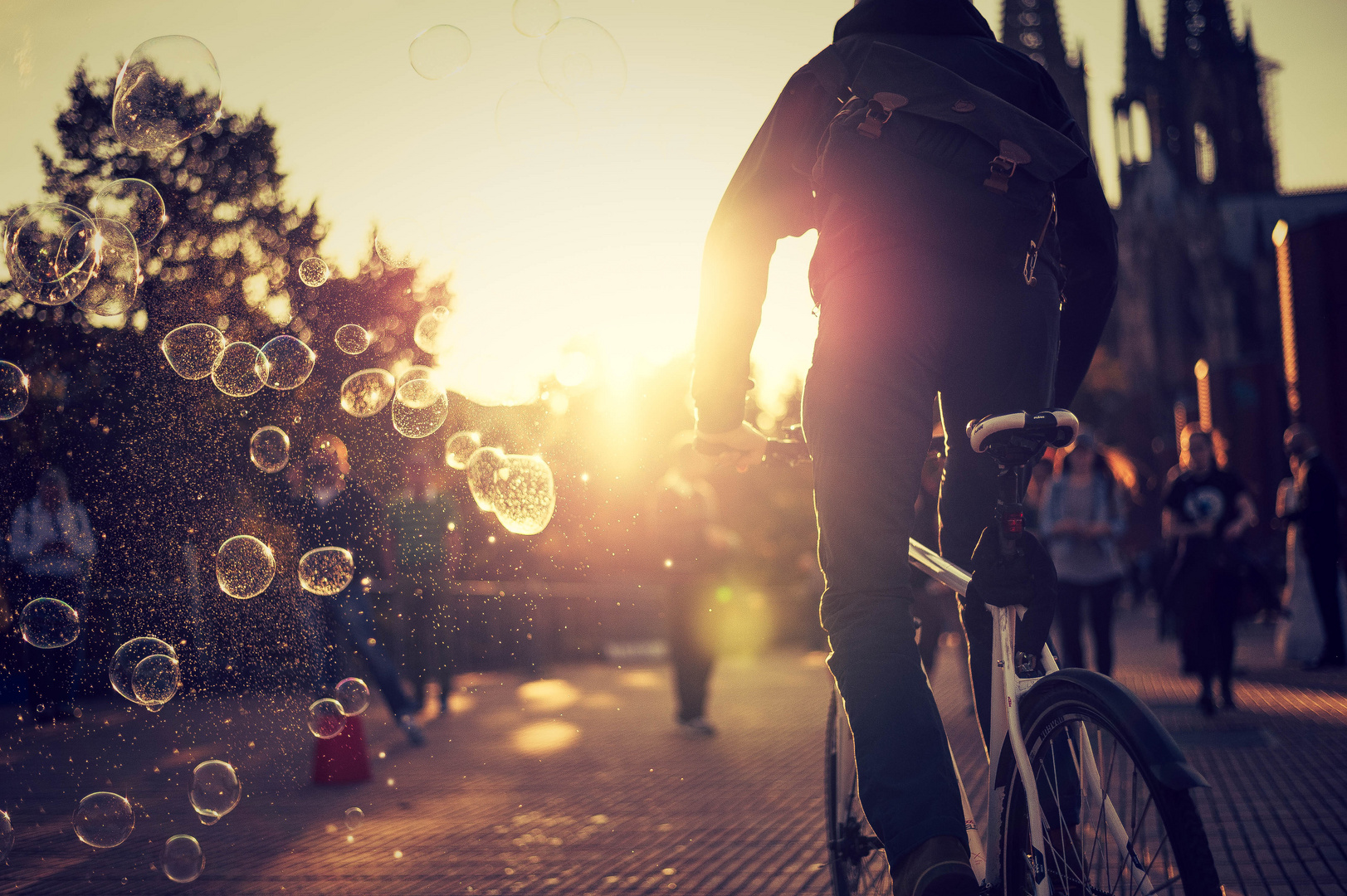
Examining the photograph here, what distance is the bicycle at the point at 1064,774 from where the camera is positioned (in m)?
1.54

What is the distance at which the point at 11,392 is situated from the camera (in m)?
5.65

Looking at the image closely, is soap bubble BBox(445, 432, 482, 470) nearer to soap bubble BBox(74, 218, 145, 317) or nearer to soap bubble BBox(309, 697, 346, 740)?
soap bubble BBox(309, 697, 346, 740)

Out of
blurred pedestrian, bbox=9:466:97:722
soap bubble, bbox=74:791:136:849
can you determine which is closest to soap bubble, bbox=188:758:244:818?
soap bubble, bbox=74:791:136:849

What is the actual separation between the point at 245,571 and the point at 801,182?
461cm

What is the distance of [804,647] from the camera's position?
17.3 meters

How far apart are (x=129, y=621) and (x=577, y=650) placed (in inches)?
291

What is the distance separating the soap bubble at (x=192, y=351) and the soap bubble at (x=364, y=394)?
702mm

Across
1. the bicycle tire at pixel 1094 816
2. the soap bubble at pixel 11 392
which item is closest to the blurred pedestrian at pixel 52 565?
the soap bubble at pixel 11 392

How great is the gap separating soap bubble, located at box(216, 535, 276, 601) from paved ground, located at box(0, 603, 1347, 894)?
98 centimetres

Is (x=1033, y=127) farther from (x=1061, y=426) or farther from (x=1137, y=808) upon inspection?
(x=1137, y=808)

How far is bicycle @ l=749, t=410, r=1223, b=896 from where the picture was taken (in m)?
1.54

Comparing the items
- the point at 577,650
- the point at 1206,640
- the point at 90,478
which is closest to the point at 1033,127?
the point at 1206,640

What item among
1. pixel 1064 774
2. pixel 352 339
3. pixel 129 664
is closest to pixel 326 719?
pixel 129 664

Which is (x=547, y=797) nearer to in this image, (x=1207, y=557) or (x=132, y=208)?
(x=132, y=208)
